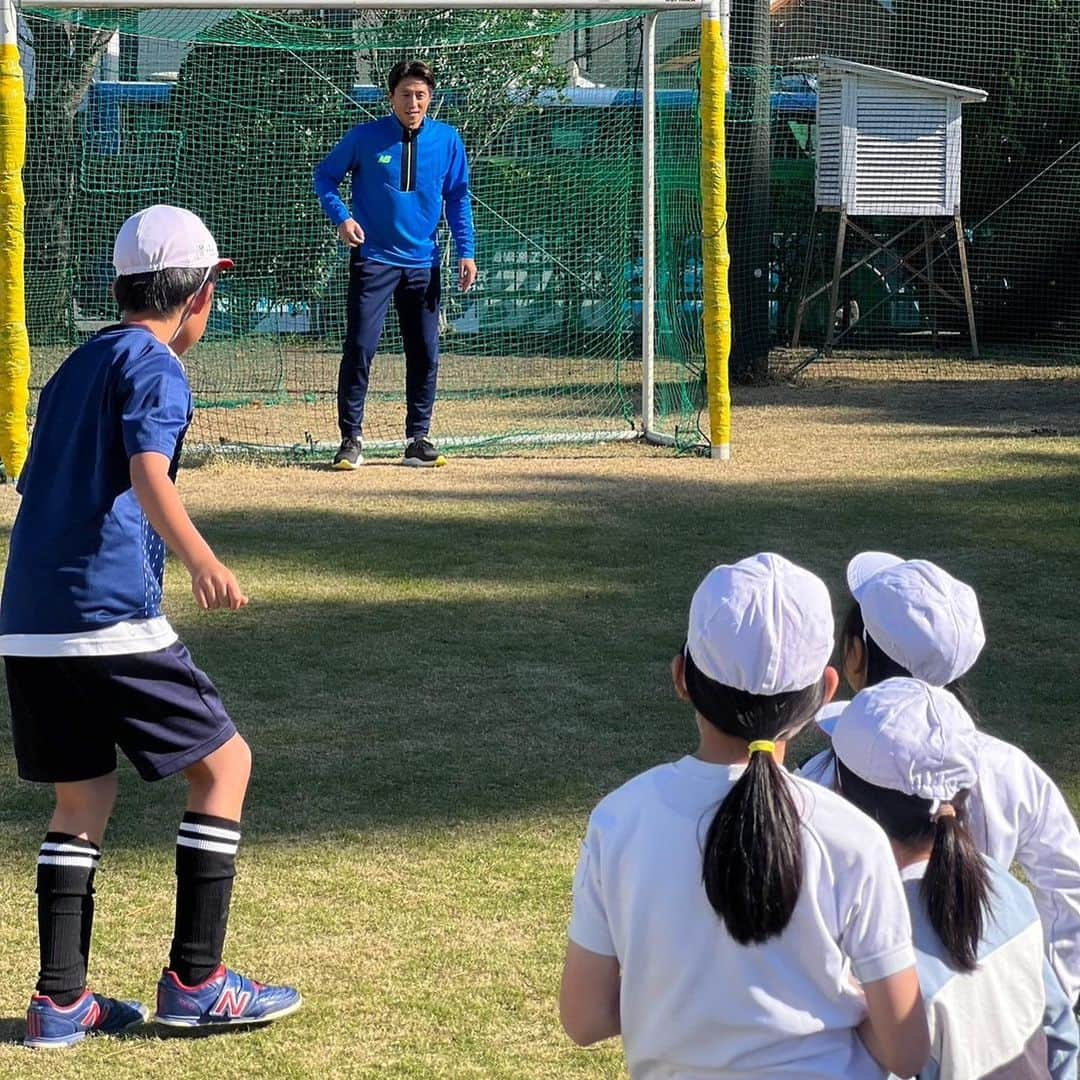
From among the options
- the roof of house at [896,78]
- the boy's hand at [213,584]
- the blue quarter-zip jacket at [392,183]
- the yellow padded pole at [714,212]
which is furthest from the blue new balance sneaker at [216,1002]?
the roof of house at [896,78]

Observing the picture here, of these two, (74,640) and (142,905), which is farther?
(142,905)

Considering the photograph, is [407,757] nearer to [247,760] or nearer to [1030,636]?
[247,760]

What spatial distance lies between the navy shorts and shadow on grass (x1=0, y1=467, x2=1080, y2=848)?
3.31 feet

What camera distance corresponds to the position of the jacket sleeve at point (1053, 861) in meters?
2.64

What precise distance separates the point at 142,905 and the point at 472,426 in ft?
24.7

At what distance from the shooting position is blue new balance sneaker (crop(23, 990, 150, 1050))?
3.21 meters

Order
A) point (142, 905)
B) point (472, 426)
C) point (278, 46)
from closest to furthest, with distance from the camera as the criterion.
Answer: point (142, 905), point (278, 46), point (472, 426)

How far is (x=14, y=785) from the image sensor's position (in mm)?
4570

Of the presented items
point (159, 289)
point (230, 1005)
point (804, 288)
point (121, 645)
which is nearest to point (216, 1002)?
point (230, 1005)

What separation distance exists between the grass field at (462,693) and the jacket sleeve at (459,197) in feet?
3.96

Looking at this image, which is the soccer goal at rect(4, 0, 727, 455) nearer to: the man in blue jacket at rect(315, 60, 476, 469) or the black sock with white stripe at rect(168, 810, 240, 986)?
the man in blue jacket at rect(315, 60, 476, 469)

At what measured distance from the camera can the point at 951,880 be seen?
2.24 metres

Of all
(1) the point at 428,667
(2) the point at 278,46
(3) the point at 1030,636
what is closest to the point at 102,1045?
(1) the point at 428,667

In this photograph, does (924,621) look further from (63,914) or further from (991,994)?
(63,914)
